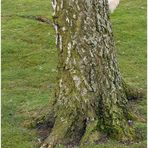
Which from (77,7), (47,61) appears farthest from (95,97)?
(47,61)

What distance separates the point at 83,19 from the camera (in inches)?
266

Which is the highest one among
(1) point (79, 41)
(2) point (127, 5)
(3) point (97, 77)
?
(1) point (79, 41)

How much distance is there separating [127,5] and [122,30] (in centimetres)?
444

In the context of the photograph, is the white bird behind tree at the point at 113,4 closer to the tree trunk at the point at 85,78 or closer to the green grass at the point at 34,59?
the green grass at the point at 34,59

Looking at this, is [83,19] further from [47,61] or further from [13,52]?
[13,52]

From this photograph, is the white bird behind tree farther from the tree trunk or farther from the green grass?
the tree trunk

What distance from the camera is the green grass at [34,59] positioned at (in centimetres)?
768

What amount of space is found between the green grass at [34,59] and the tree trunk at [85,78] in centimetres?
28

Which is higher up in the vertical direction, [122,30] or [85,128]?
[85,128]

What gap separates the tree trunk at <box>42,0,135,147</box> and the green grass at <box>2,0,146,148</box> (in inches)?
11.0

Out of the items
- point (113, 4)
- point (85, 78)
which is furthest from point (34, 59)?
point (113, 4)

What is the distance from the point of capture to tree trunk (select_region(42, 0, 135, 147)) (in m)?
6.77

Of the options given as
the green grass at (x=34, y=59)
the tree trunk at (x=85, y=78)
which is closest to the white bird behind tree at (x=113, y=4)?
the green grass at (x=34, y=59)

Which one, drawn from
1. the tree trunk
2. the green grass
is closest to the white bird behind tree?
the green grass
